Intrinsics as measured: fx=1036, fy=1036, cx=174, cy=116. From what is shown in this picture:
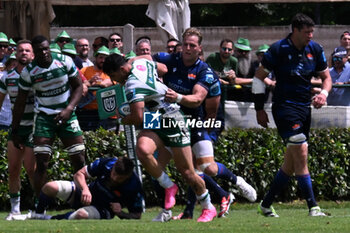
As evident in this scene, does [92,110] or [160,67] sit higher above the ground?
[160,67]

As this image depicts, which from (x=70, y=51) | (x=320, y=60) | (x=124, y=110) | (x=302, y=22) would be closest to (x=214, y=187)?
(x=124, y=110)

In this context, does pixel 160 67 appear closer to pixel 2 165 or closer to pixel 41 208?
pixel 41 208

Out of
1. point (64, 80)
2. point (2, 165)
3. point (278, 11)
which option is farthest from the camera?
point (278, 11)

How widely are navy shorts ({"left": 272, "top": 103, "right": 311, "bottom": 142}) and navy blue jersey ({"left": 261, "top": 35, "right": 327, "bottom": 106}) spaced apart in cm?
7

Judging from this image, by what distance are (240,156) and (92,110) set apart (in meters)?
2.55

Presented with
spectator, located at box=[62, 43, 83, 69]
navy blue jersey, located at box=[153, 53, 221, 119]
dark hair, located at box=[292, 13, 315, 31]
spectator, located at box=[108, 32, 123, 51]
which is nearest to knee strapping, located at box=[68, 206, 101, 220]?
navy blue jersey, located at box=[153, 53, 221, 119]

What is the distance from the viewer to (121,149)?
16.2 metres

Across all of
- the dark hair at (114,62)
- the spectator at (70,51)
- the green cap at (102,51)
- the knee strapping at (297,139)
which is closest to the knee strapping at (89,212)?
the dark hair at (114,62)

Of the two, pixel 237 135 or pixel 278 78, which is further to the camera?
pixel 237 135

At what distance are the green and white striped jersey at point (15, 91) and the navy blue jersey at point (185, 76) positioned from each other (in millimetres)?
1971

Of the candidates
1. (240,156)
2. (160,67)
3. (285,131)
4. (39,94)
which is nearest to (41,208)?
(39,94)

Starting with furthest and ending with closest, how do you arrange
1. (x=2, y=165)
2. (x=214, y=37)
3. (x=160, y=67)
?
(x=214, y=37)
(x=2, y=165)
(x=160, y=67)

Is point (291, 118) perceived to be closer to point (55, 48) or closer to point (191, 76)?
point (191, 76)

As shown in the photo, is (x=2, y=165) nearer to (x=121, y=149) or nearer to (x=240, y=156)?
(x=121, y=149)
